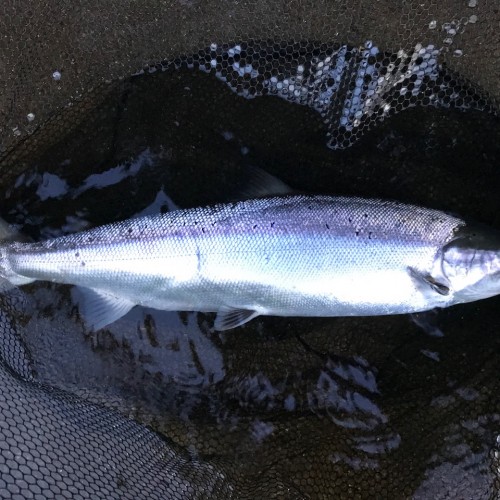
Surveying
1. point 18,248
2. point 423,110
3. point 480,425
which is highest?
point 423,110

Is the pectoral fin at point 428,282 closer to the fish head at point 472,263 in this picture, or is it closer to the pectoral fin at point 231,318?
the fish head at point 472,263

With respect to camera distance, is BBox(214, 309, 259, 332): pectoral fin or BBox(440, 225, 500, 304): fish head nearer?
BBox(440, 225, 500, 304): fish head

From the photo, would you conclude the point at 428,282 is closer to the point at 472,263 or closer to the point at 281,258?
the point at 472,263

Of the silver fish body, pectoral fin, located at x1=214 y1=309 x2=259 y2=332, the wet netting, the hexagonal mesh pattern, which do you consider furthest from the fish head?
the hexagonal mesh pattern

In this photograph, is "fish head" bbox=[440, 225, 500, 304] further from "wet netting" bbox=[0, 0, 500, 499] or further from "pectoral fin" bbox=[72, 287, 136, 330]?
"pectoral fin" bbox=[72, 287, 136, 330]

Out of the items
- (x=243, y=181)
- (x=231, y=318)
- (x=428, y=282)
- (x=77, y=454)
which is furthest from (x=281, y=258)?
(x=77, y=454)

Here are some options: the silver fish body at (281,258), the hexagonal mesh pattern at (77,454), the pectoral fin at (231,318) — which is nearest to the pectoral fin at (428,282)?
the silver fish body at (281,258)

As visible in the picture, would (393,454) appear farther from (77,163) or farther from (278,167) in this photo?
(77,163)

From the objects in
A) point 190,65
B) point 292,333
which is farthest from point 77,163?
point 292,333
